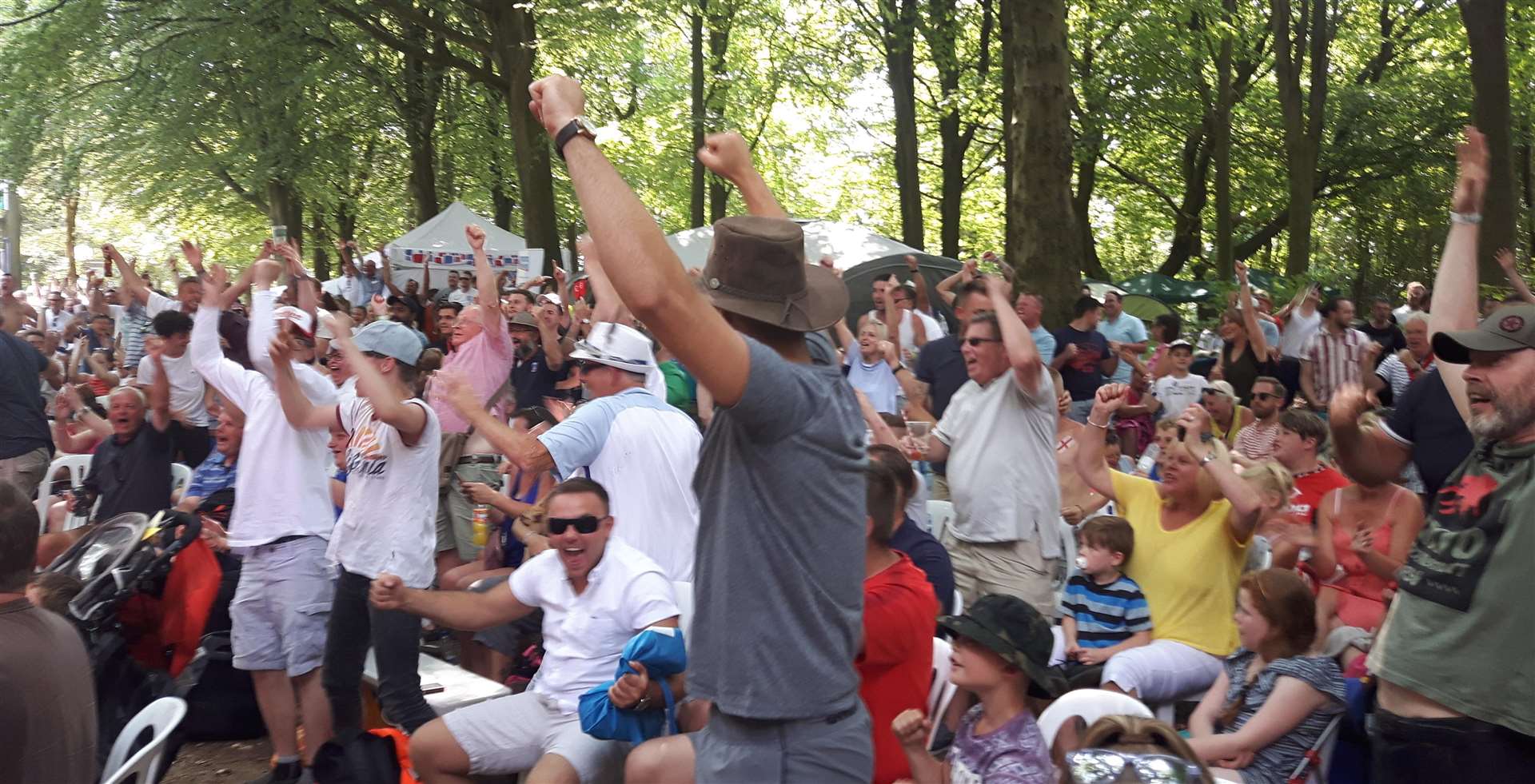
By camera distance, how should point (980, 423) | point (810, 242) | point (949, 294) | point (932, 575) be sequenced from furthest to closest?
point (810, 242) < point (949, 294) < point (980, 423) < point (932, 575)

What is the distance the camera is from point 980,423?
5703 millimetres

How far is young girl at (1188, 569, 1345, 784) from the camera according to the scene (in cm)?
409

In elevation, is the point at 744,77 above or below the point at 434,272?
above

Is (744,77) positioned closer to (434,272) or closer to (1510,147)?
(434,272)

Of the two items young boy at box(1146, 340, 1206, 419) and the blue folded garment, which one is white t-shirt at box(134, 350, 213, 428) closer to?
the blue folded garment

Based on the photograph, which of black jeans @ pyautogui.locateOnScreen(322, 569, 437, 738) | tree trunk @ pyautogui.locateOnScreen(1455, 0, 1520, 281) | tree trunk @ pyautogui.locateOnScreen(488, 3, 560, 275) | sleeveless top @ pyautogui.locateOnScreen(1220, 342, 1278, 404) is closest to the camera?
black jeans @ pyautogui.locateOnScreen(322, 569, 437, 738)

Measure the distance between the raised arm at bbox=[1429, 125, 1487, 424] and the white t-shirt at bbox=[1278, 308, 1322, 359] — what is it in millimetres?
8882

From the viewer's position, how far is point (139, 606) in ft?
18.4

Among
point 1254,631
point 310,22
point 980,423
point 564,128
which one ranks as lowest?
point 1254,631

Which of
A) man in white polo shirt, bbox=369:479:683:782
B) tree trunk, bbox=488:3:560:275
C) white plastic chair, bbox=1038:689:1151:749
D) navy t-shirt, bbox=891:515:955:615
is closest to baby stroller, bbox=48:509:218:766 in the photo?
man in white polo shirt, bbox=369:479:683:782

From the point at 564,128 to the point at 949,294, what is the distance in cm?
729

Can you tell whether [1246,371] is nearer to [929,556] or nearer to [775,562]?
[929,556]

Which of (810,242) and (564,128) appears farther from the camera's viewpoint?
(810,242)

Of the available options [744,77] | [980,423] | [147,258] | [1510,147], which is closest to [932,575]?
[980,423]
